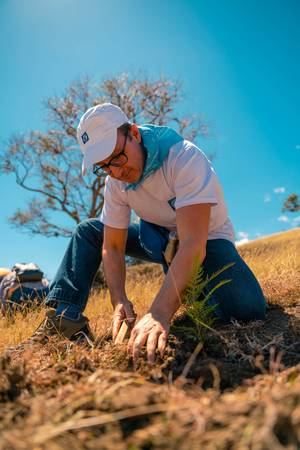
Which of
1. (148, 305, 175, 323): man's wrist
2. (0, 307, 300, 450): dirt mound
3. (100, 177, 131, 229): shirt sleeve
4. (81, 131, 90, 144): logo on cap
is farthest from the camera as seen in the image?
(100, 177, 131, 229): shirt sleeve

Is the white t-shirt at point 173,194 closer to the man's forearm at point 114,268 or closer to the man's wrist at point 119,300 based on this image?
the man's forearm at point 114,268

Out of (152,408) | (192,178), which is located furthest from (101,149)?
(152,408)

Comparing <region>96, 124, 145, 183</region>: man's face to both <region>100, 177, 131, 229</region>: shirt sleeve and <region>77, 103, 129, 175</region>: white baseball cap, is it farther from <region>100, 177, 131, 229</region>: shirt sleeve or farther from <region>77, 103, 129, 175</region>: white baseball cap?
<region>100, 177, 131, 229</region>: shirt sleeve

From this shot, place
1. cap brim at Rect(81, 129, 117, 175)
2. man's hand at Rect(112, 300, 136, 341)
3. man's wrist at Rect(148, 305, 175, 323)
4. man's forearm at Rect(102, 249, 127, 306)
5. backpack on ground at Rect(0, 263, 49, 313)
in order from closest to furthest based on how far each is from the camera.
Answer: man's wrist at Rect(148, 305, 175, 323), man's hand at Rect(112, 300, 136, 341), cap brim at Rect(81, 129, 117, 175), man's forearm at Rect(102, 249, 127, 306), backpack on ground at Rect(0, 263, 49, 313)

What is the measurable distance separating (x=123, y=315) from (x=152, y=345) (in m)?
0.76

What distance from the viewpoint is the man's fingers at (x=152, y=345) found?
1.55 meters

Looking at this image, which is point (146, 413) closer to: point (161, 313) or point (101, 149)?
point (161, 313)

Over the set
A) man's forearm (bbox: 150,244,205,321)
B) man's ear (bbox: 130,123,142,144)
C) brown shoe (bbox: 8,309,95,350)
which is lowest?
brown shoe (bbox: 8,309,95,350)

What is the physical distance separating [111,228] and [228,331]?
1128 mm

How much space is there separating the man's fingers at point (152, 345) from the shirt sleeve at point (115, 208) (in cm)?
127

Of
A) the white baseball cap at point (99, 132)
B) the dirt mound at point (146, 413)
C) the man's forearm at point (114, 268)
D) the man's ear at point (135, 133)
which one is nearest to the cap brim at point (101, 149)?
the white baseball cap at point (99, 132)

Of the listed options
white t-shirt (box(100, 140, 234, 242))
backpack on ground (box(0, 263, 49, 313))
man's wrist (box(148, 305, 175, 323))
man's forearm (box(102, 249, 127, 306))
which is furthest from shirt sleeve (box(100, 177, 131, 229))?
backpack on ground (box(0, 263, 49, 313))

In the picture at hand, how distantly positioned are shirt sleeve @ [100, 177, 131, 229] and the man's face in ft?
0.97

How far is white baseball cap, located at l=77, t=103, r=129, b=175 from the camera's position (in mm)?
2334
